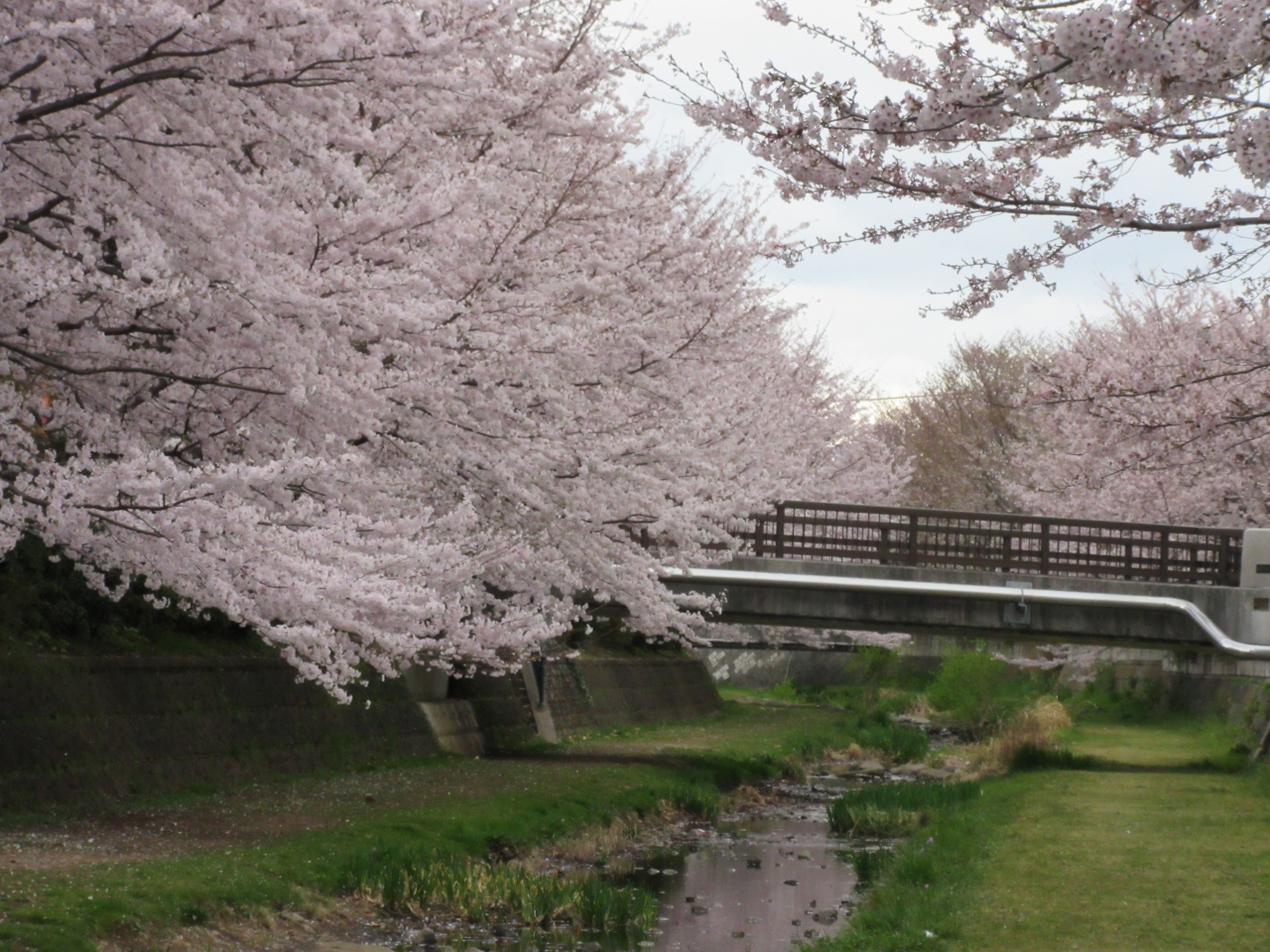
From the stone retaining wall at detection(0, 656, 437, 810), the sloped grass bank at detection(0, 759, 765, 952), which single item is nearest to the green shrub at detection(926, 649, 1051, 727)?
the sloped grass bank at detection(0, 759, 765, 952)

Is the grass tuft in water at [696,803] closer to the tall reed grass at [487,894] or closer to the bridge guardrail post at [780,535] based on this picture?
the tall reed grass at [487,894]

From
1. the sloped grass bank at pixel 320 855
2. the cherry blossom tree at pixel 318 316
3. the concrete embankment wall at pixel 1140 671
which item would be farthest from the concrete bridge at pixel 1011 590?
the cherry blossom tree at pixel 318 316

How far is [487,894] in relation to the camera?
36.8 feet

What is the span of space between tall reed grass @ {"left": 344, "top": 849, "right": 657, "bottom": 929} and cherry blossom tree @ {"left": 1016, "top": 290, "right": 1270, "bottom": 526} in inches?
201

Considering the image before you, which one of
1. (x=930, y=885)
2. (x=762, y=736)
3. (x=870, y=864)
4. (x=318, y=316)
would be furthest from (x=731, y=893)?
(x=762, y=736)

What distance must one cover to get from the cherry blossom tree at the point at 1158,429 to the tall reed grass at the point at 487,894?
511 centimetres

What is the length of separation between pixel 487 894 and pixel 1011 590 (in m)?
13.5

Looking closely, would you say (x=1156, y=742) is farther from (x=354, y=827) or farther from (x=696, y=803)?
(x=354, y=827)

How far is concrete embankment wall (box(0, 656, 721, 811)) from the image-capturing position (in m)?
11.5

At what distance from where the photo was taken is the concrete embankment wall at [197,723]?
37.7ft

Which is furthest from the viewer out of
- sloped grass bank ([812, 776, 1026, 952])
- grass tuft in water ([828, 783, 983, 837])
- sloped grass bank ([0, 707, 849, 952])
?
grass tuft in water ([828, 783, 983, 837])

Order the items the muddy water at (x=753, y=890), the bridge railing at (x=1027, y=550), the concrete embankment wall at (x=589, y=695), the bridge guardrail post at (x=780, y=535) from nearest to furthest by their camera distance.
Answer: the muddy water at (x=753, y=890)
the concrete embankment wall at (x=589, y=695)
the bridge railing at (x=1027, y=550)
the bridge guardrail post at (x=780, y=535)

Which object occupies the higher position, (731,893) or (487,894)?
(487,894)

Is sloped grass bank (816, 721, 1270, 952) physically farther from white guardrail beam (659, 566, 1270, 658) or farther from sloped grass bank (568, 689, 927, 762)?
sloped grass bank (568, 689, 927, 762)
